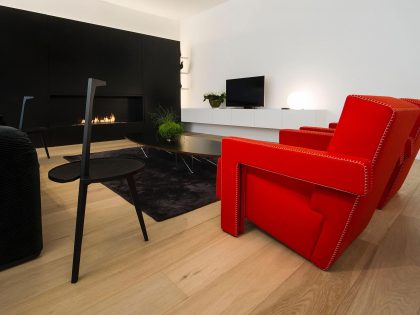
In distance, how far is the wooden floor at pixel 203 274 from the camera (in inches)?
40.2

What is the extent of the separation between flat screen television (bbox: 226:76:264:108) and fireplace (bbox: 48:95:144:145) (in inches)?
76.7

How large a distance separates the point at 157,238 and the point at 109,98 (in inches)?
180

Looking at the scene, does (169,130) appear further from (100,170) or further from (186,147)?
(100,170)

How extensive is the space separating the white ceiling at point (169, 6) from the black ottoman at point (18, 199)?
17.3 ft

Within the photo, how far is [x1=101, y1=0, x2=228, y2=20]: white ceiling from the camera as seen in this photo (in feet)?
17.8

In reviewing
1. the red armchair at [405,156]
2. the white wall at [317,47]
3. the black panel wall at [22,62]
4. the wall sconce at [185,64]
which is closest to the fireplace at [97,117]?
the black panel wall at [22,62]

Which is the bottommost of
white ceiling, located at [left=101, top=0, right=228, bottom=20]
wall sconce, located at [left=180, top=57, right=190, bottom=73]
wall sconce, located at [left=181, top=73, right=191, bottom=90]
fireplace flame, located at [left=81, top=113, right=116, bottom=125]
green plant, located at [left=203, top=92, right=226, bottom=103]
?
fireplace flame, located at [left=81, top=113, right=116, bottom=125]

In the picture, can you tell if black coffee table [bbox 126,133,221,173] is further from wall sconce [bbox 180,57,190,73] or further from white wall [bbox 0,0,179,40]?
wall sconce [bbox 180,57,190,73]

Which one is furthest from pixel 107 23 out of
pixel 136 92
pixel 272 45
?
pixel 272 45

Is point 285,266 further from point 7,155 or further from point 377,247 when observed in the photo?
point 7,155

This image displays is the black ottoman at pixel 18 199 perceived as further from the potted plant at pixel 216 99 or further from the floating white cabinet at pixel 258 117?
the potted plant at pixel 216 99

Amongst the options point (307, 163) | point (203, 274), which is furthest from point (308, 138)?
point (203, 274)

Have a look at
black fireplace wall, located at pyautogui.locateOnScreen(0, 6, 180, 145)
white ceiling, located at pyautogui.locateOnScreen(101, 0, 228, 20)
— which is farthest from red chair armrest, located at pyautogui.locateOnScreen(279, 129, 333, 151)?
white ceiling, located at pyautogui.locateOnScreen(101, 0, 228, 20)

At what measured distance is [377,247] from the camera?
144 cm
